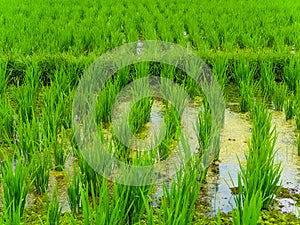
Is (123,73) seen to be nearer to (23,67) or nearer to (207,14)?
(23,67)

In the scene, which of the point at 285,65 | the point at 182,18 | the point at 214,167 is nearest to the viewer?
the point at 214,167

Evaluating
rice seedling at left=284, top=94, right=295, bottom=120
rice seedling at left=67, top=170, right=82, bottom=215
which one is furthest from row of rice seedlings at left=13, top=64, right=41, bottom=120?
rice seedling at left=284, top=94, right=295, bottom=120

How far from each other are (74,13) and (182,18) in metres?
1.73

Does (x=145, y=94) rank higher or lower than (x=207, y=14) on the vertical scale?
lower

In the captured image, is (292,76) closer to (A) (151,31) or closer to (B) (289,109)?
(B) (289,109)

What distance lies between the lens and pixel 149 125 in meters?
3.34

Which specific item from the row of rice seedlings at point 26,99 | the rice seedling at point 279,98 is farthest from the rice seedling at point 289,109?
the row of rice seedlings at point 26,99

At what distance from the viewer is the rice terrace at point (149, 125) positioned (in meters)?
2.00

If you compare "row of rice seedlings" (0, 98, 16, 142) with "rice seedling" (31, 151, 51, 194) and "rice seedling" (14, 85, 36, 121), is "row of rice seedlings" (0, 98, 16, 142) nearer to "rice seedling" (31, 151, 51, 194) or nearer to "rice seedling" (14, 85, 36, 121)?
"rice seedling" (14, 85, 36, 121)

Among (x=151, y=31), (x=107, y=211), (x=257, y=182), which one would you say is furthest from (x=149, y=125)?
(x=151, y=31)

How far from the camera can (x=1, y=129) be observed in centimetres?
288

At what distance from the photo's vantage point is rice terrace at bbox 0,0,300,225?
2.00 metres

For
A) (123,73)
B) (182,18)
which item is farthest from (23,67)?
(182,18)

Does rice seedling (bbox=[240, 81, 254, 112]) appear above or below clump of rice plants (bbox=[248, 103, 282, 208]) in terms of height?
above
